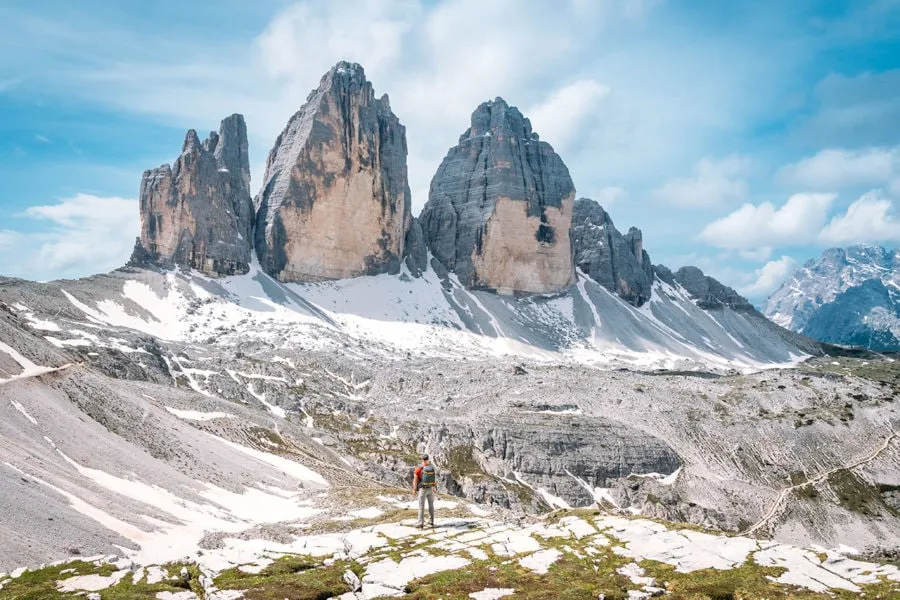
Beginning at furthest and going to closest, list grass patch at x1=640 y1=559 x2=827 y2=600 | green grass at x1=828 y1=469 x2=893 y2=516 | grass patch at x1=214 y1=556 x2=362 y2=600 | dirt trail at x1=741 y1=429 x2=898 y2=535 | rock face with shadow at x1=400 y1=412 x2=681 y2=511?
rock face with shadow at x1=400 y1=412 x2=681 y2=511 < green grass at x1=828 y1=469 x2=893 y2=516 < dirt trail at x1=741 y1=429 x2=898 y2=535 < grass patch at x1=214 y1=556 x2=362 y2=600 < grass patch at x1=640 y1=559 x2=827 y2=600

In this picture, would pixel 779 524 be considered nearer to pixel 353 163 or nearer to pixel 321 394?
pixel 321 394

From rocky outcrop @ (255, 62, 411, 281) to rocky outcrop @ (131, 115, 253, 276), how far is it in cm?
1137

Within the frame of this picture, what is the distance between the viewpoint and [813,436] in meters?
89.9

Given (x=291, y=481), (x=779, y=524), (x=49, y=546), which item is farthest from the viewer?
(x=779, y=524)

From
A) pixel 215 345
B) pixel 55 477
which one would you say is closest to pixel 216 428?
pixel 55 477

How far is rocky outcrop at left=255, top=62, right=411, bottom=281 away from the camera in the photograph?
173 metres

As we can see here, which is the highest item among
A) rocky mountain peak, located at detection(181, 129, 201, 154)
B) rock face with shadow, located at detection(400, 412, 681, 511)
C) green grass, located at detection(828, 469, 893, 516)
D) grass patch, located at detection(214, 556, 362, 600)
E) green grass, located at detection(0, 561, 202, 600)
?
rocky mountain peak, located at detection(181, 129, 201, 154)

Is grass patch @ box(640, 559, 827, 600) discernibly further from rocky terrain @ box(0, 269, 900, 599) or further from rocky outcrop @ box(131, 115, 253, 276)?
rocky outcrop @ box(131, 115, 253, 276)

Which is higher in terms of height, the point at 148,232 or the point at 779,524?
the point at 148,232

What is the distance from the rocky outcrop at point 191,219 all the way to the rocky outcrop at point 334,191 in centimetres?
1137

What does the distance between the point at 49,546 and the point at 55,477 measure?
27.2 feet

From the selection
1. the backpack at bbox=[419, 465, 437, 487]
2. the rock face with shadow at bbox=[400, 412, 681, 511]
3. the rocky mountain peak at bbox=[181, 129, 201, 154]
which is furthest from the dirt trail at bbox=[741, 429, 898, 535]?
the rocky mountain peak at bbox=[181, 129, 201, 154]

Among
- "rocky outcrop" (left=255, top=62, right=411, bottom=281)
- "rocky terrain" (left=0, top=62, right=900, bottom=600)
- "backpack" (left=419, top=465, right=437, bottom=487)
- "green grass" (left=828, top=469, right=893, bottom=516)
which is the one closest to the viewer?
"rocky terrain" (left=0, top=62, right=900, bottom=600)

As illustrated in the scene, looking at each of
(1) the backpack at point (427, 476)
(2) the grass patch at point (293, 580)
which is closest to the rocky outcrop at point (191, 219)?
(1) the backpack at point (427, 476)
